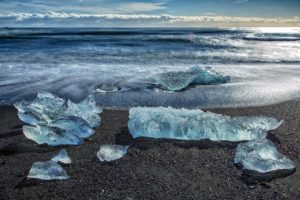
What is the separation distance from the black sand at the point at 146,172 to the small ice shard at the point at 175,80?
2.30 meters

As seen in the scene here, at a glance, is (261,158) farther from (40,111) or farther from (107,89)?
(107,89)

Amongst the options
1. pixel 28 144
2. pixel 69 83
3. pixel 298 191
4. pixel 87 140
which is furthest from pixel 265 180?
pixel 69 83

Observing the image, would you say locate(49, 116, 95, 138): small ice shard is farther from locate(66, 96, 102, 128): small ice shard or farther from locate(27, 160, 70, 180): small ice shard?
locate(27, 160, 70, 180): small ice shard

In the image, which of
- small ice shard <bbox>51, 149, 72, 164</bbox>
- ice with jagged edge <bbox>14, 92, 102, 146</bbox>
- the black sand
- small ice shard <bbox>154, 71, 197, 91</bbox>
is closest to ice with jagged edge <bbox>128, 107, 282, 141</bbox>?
the black sand

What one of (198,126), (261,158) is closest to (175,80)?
(198,126)

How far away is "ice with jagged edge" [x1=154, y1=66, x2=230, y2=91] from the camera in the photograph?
5746 millimetres

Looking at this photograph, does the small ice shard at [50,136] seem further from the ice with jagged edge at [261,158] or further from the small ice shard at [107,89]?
the small ice shard at [107,89]

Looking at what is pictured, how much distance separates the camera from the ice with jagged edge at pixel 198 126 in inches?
126

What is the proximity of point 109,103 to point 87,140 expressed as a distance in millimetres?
1596

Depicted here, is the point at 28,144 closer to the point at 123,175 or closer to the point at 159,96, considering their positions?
the point at 123,175

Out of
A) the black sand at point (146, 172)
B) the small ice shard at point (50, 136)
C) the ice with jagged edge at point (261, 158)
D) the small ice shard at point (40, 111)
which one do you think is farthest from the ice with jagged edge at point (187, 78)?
the ice with jagged edge at point (261, 158)

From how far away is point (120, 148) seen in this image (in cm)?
294

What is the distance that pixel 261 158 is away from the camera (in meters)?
2.69

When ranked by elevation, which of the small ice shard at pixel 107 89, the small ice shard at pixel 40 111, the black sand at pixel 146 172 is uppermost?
the small ice shard at pixel 40 111
